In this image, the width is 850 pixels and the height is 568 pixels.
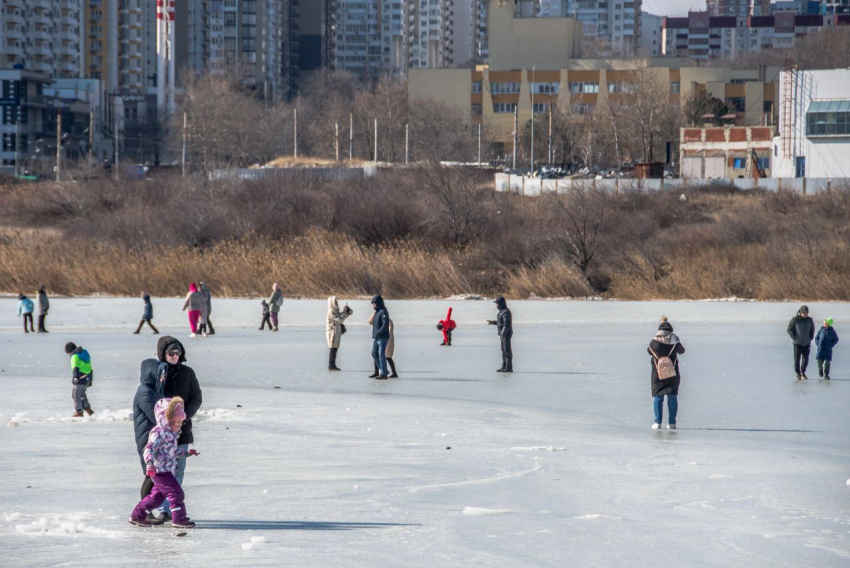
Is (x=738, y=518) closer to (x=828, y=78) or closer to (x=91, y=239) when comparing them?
(x=91, y=239)

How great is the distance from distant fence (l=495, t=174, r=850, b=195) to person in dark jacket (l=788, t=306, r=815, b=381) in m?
33.9

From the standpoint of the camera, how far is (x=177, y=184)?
2346 inches

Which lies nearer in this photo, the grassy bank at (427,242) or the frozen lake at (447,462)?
the frozen lake at (447,462)

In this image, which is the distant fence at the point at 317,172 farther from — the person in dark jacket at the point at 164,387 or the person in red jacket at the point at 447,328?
the person in dark jacket at the point at 164,387

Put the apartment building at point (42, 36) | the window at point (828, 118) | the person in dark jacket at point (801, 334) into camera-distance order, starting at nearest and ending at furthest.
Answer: the person in dark jacket at point (801, 334), the window at point (828, 118), the apartment building at point (42, 36)

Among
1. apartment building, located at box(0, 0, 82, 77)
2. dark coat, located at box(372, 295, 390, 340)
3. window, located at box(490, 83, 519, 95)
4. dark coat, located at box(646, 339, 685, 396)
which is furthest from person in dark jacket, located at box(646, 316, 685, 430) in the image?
apartment building, located at box(0, 0, 82, 77)

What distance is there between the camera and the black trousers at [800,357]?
17812 mm

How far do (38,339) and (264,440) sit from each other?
44.1ft

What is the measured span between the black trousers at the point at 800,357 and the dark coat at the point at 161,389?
1202 centimetres

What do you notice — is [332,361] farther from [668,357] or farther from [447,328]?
[668,357]

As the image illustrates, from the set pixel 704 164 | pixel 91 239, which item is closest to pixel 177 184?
pixel 91 239

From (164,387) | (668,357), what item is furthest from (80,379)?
(668,357)

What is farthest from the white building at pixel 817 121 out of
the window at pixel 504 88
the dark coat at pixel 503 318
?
the dark coat at pixel 503 318

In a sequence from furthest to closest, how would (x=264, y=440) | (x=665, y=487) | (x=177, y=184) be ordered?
(x=177, y=184), (x=264, y=440), (x=665, y=487)
